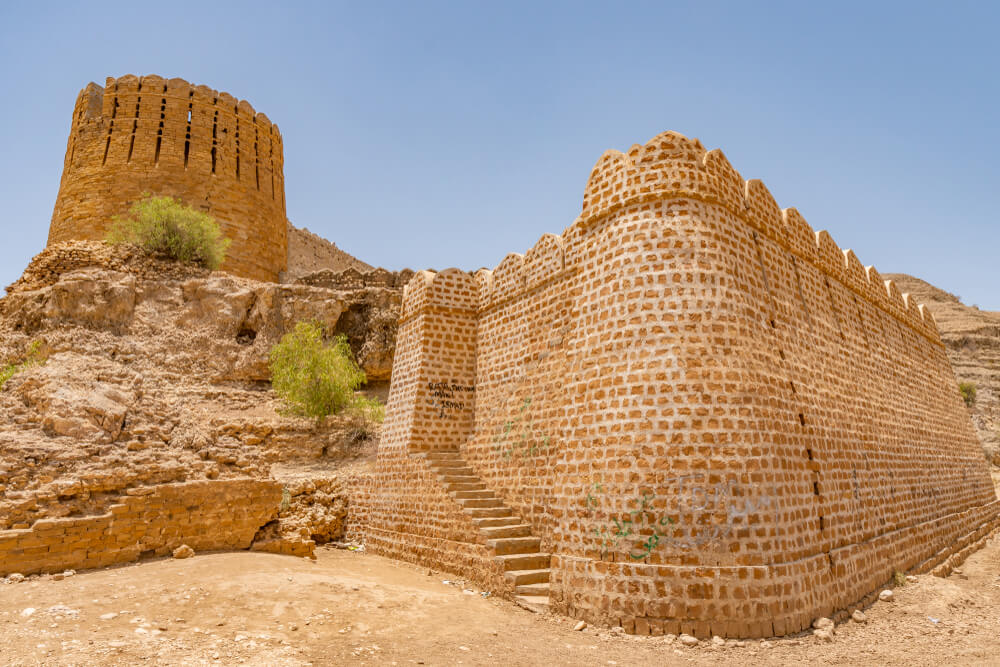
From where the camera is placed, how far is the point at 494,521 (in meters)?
8.83

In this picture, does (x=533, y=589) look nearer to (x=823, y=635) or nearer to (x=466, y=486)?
(x=466, y=486)

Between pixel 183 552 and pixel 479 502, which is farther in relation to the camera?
pixel 479 502

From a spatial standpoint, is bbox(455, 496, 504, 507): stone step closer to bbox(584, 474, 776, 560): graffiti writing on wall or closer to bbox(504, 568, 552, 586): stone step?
bbox(504, 568, 552, 586): stone step

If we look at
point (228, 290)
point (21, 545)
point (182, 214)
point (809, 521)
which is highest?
point (182, 214)

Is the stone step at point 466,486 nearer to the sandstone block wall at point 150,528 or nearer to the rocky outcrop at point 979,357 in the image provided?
the sandstone block wall at point 150,528

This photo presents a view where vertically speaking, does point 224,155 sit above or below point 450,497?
above

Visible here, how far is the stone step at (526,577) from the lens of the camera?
762cm

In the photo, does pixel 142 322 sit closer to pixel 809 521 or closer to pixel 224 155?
pixel 224 155

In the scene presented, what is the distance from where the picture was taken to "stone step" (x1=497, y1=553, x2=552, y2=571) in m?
7.88

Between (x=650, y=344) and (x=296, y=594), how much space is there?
4.90m

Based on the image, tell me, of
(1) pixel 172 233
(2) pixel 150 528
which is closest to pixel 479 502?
(2) pixel 150 528

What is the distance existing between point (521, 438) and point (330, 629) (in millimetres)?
4521

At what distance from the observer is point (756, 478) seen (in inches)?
256

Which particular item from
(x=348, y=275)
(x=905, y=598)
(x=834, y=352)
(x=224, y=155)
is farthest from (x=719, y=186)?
(x=224, y=155)
